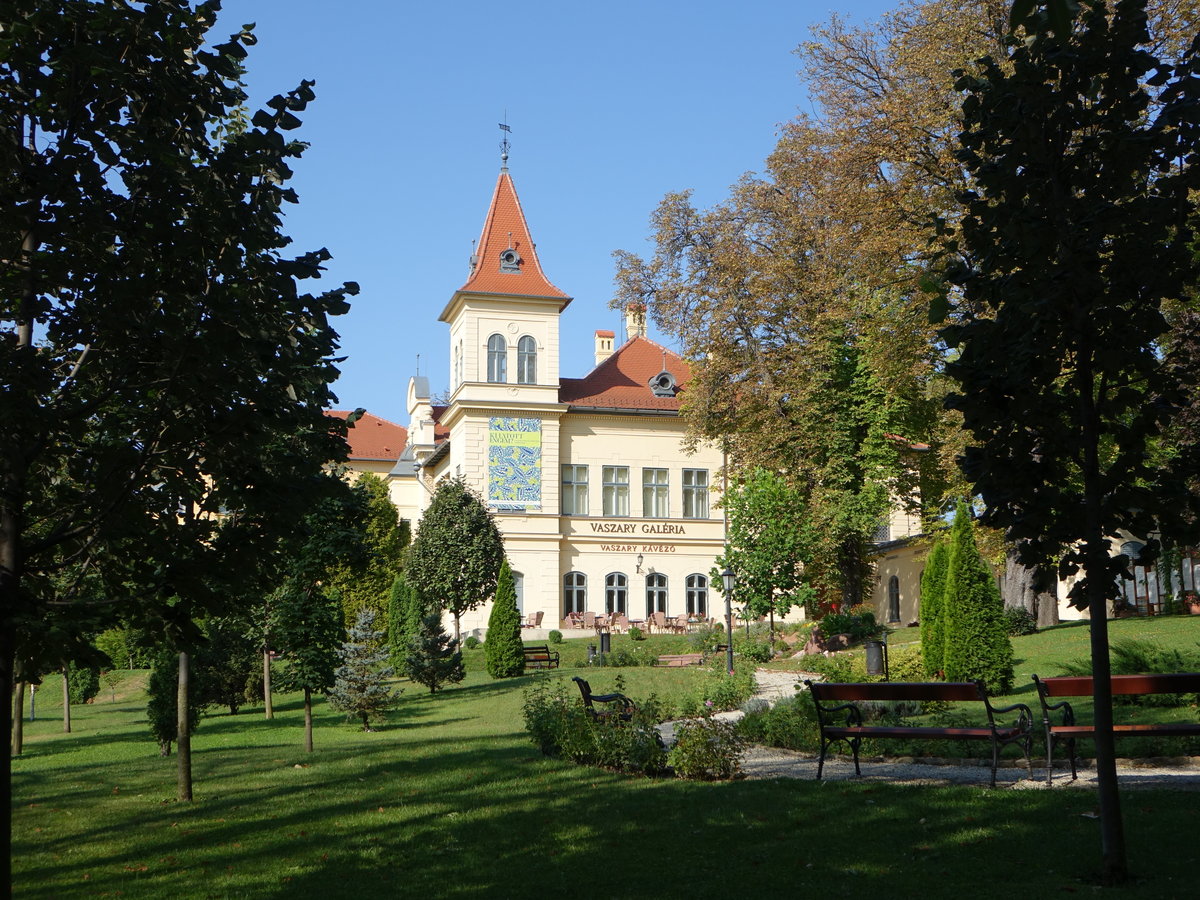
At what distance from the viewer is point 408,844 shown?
8.95 metres

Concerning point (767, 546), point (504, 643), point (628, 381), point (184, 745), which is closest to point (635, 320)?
point (628, 381)

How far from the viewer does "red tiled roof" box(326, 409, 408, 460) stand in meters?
71.5

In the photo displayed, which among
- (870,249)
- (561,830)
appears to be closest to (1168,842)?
(561,830)

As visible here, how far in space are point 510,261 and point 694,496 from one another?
1223 centimetres

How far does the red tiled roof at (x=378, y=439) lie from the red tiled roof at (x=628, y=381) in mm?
26214

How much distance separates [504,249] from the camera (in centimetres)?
4606

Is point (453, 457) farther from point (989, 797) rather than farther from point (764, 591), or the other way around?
point (989, 797)

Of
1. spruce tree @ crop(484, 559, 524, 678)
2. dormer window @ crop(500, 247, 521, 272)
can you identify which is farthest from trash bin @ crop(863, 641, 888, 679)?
dormer window @ crop(500, 247, 521, 272)

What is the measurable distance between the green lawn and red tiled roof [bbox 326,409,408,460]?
58.2 metres

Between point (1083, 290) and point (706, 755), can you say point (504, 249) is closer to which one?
point (706, 755)

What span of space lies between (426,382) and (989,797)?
181 ft

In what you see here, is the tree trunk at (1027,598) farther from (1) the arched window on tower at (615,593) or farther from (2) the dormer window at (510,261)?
(2) the dormer window at (510,261)

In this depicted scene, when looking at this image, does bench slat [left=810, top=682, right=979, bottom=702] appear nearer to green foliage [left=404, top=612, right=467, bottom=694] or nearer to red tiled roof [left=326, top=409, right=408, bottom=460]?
green foliage [left=404, top=612, right=467, bottom=694]

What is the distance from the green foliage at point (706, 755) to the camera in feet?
37.7
